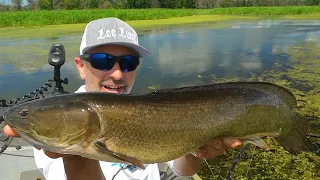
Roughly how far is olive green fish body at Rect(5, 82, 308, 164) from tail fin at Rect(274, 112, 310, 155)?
0.06ft

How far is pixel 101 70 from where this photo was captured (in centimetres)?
246

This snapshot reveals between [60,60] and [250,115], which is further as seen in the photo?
[60,60]

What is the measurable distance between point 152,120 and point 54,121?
1.60ft

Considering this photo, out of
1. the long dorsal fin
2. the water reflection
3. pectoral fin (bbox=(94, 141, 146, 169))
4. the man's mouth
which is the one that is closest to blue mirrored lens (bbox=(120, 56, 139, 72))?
the man's mouth

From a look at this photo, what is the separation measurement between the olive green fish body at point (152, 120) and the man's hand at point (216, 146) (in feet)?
0.15

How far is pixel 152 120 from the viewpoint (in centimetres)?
182

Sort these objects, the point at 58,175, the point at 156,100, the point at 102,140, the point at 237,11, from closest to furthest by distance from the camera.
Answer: the point at 102,140 → the point at 156,100 → the point at 58,175 → the point at 237,11

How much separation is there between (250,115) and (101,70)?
3.48 feet

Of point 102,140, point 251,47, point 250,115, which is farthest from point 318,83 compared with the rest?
point 102,140

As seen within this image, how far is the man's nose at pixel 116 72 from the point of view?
2443mm

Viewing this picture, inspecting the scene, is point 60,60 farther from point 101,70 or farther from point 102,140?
point 102,140

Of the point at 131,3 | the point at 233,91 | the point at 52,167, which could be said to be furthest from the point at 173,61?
the point at 131,3

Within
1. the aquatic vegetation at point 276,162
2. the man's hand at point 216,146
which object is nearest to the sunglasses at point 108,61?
the man's hand at point 216,146

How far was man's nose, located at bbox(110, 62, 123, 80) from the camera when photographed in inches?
96.2
